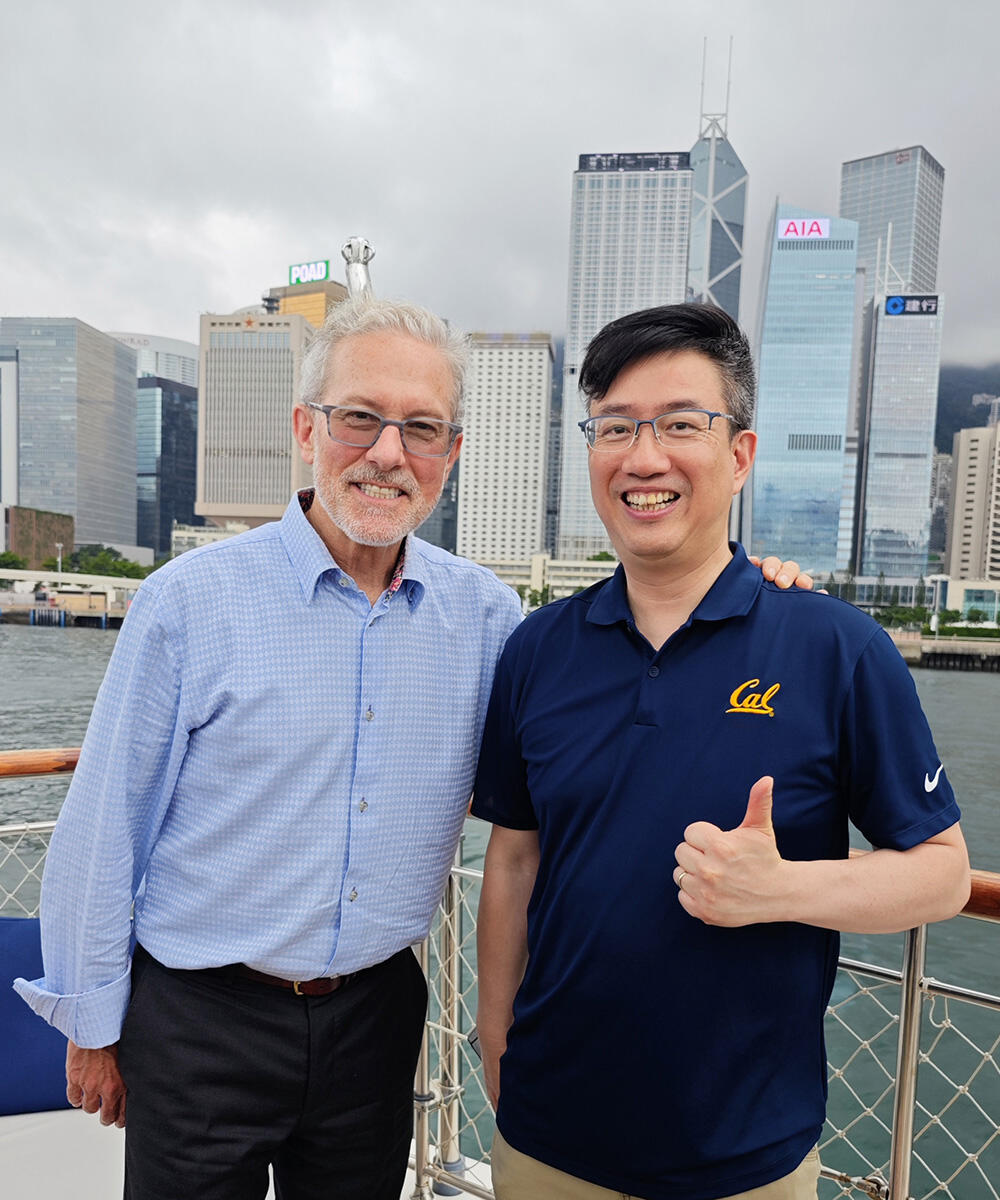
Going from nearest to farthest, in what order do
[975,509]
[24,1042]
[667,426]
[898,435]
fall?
[667,426] < [24,1042] < [898,435] < [975,509]

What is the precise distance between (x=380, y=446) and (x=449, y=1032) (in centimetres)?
134

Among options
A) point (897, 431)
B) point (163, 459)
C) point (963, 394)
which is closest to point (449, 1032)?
point (897, 431)

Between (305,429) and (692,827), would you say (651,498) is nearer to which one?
(692,827)

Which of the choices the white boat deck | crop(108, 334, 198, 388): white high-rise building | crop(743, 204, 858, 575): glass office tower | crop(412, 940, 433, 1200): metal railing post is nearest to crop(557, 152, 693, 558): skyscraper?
crop(743, 204, 858, 575): glass office tower

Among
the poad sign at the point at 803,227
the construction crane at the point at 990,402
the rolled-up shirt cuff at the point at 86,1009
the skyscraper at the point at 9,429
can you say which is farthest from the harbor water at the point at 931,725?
the construction crane at the point at 990,402

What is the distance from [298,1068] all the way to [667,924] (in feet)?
1.85

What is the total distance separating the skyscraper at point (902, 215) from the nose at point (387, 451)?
137 m

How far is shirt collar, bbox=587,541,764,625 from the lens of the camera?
107cm

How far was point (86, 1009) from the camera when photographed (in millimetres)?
1129

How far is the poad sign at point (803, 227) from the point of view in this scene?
78.9m

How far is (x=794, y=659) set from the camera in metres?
1.01

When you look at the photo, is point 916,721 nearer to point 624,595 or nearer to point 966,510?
A: point 624,595

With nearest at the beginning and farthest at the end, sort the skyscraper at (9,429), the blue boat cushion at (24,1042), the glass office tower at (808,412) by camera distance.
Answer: the blue boat cushion at (24,1042) → the glass office tower at (808,412) → the skyscraper at (9,429)

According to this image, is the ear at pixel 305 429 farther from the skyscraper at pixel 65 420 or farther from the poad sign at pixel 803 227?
the skyscraper at pixel 65 420
